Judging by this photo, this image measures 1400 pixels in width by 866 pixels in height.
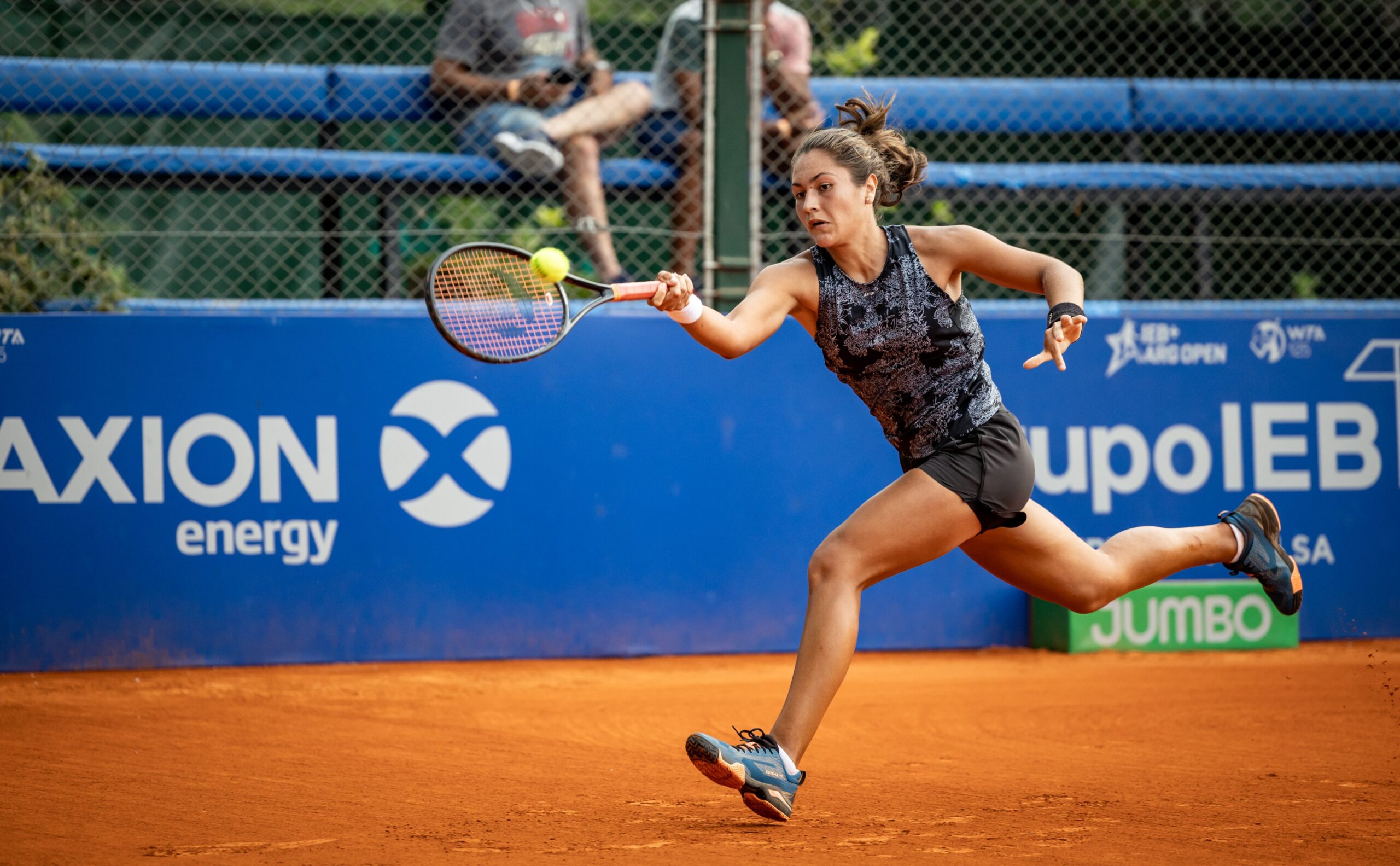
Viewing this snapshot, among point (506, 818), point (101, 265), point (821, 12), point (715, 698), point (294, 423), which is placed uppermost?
point (821, 12)

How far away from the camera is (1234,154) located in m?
8.54

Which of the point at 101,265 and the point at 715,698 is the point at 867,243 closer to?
the point at 715,698

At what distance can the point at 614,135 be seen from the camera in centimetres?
688

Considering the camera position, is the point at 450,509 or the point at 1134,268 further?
the point at 1134,268

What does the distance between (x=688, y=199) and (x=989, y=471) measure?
3498mm

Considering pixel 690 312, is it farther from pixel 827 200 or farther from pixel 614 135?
pixel 614 135

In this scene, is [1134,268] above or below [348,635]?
above

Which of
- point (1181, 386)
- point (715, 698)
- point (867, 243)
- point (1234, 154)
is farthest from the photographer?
point (1234, 154)

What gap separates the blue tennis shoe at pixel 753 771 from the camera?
302 cm

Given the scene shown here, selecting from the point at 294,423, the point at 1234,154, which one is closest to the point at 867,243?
the point at 294,423

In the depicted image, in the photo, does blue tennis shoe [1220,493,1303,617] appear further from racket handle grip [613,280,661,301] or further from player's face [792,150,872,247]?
racket handle grip [613,280,661,301]

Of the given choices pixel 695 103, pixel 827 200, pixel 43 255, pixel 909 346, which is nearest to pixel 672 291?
pixel 827 200

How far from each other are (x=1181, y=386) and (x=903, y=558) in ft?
11.5

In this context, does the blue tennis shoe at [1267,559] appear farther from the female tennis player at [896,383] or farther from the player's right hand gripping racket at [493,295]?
the player's right hand gripping racket at [493,295]
